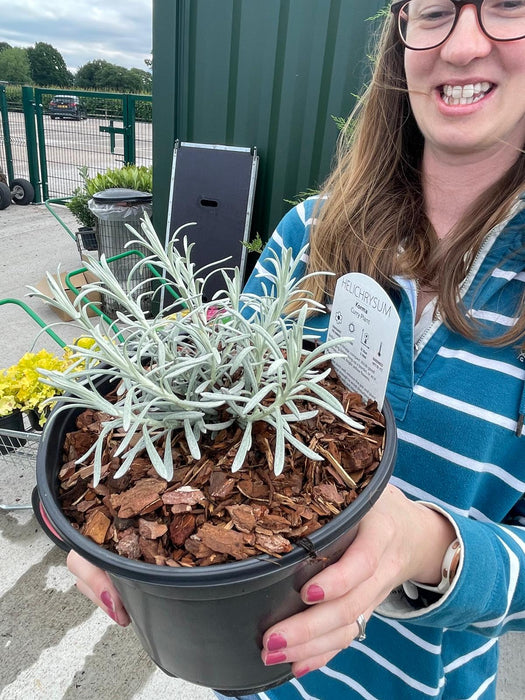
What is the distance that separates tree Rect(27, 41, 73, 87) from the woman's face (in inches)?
2086

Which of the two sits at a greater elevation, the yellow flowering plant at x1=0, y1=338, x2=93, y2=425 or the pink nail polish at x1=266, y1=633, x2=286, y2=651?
the pink nail polish at x1=266, y1=633, x2=286, y2=651

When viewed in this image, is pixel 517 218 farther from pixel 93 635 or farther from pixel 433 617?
pixel 93 635

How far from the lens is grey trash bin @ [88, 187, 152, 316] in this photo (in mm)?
3652

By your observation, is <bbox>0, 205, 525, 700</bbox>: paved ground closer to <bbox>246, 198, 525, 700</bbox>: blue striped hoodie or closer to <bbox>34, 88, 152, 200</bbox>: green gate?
<bbox>246, 198, 525, 700</bbox>: blue striped hoodie

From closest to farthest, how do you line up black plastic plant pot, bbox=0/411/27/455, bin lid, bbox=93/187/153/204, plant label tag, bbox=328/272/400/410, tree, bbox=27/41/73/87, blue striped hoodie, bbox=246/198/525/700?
plant label tag, bbox=328/272/400/410
blue striped hoodie, bbox=246/198/525/700
black plastic plant pot, bbox=0/411/27/455
bin lid, bbox=93/187/153/204
tree, bbox=27/41/73/87

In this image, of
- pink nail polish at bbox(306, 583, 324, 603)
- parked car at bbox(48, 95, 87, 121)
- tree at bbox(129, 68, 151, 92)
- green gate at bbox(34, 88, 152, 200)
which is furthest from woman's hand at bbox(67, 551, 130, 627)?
tree at bbox(129, 68, 151, 92)

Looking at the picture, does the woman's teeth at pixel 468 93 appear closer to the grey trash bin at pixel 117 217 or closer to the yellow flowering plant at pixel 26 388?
the yellow flowering plant at pixel 26 388

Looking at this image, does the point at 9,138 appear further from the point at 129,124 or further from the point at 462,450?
the point at 462,450

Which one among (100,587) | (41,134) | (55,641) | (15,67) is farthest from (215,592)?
(15,67)

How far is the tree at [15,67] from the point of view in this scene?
38725 mm

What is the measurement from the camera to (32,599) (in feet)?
5.37

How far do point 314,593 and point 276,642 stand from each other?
0.25 feet

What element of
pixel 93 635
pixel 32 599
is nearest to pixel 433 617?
pixel 93 635

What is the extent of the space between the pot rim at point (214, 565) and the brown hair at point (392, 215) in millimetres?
394
